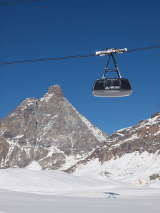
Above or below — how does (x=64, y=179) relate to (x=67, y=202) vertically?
above

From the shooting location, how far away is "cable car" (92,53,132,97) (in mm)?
15648

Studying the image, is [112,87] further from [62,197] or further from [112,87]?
[62,197]

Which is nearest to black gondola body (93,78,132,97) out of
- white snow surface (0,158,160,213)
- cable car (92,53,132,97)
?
cable car (92,53,132,97)

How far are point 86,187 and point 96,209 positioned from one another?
478 inches

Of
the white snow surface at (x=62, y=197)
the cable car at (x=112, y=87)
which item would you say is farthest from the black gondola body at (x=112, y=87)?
the white snow surface at (x=62, y=197)

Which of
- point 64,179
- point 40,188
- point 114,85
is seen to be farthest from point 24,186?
point 114,85

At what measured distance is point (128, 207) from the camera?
17.0 meters

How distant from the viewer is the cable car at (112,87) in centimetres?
1565

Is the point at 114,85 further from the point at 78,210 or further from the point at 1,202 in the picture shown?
the point at 1,202

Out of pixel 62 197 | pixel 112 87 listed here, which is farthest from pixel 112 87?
pixel 62 197

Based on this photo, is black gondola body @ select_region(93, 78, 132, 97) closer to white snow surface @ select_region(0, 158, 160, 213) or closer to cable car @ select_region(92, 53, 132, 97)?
cable car @ select_region(92, 53, 132, 97)

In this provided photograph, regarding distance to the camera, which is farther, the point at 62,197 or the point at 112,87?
the point at 62,197

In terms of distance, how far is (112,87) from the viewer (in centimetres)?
1575

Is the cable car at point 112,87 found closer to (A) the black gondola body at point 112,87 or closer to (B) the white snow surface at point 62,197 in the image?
(A) the black gondola body at point 112,87
